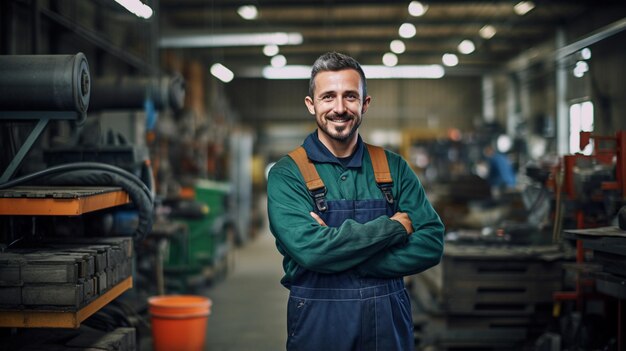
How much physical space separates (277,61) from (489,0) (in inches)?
205

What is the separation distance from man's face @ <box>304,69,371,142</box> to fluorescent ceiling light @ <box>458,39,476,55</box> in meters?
12.3

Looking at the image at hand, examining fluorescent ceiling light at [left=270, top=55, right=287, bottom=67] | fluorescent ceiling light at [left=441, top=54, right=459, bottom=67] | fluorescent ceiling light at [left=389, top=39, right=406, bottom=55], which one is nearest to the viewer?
fluorescent ceiling light at [left=270, top=55, right=287, bottom=67]

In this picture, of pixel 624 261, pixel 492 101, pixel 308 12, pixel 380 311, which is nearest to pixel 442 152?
pixel 492 101

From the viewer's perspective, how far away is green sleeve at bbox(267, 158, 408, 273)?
7.84 ft

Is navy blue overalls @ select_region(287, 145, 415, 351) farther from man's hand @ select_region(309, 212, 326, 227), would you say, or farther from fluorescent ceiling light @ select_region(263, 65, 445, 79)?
fluorescent ceiling light @ select_region(263, 65, 445, 79)

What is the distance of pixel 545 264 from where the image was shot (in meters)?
4.75

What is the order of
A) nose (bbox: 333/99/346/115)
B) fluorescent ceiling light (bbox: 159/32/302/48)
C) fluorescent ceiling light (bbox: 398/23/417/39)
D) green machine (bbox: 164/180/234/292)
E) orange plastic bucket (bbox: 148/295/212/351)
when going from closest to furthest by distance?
nose (bbox: 333/99/346/115)
orange plastic bucket (bbox: 148/295/212/351)
green machine (bbox: 164/180/234/292)
fluorescent ceiling light (bbox: 159/32/302/48)
fluorescent ceiling light (bbox: 398/23/417/39)

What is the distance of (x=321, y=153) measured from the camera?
262cm

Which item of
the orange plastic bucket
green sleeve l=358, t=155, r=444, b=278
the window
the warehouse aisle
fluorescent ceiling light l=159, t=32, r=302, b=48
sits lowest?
the warehouse aisle

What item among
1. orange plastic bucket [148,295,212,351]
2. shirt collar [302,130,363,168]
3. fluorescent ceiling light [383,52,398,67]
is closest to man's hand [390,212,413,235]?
shirt collar [302,130,363,168]

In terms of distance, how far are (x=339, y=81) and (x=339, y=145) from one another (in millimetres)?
264

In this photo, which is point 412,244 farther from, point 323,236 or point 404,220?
point 323,236

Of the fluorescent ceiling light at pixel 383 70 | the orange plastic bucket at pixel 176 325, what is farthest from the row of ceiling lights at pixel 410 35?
the orange plastic bucket at pixel 176 325

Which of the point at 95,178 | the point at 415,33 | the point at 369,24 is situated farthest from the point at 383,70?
the point at 95,178
